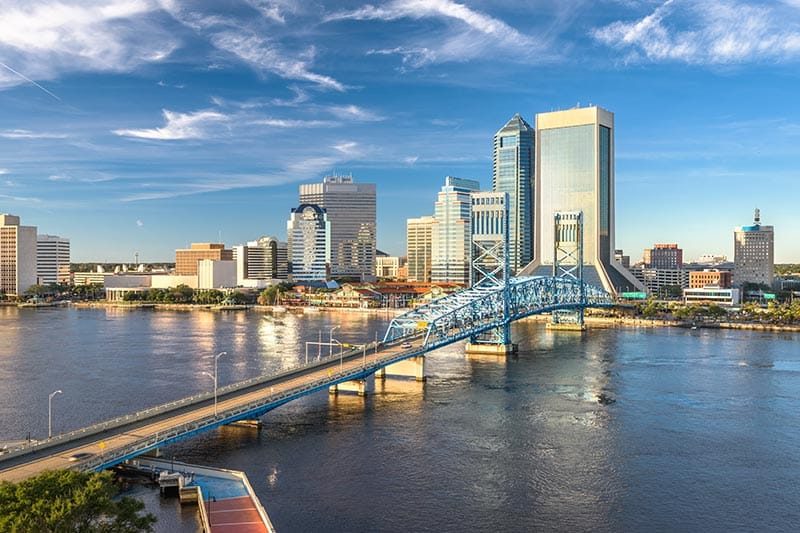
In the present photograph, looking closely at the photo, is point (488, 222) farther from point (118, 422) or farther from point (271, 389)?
point (118, 422)

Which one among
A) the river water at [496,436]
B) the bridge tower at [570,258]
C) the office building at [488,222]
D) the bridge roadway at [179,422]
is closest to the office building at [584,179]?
the bridge tower at [570,258]

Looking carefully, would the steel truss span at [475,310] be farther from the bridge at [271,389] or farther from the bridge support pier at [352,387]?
the bridge support pier at [352,387]

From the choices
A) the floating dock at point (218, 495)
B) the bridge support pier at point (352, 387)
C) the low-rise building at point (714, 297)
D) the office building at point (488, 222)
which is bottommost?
the floating dock at point (218, 495)

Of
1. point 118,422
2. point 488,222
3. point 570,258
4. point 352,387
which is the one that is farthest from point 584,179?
point 118,422

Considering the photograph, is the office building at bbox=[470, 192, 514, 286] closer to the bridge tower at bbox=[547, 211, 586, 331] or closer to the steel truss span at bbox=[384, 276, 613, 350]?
the steel truss span at bbox=[384, 276, 613, 350]

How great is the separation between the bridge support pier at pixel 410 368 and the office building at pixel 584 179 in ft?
372

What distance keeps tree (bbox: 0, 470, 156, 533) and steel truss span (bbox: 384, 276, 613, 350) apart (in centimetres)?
4808

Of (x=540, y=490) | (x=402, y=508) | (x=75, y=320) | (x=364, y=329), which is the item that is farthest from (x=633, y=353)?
(x=75, y=320)

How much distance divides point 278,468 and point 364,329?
83599 millimetres

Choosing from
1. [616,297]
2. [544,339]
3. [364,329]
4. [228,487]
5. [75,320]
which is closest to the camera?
[228,487]

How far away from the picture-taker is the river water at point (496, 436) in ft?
115

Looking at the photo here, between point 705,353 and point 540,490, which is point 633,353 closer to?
point 705,353

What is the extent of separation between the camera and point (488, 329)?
88.3m

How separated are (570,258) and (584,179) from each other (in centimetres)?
1969
